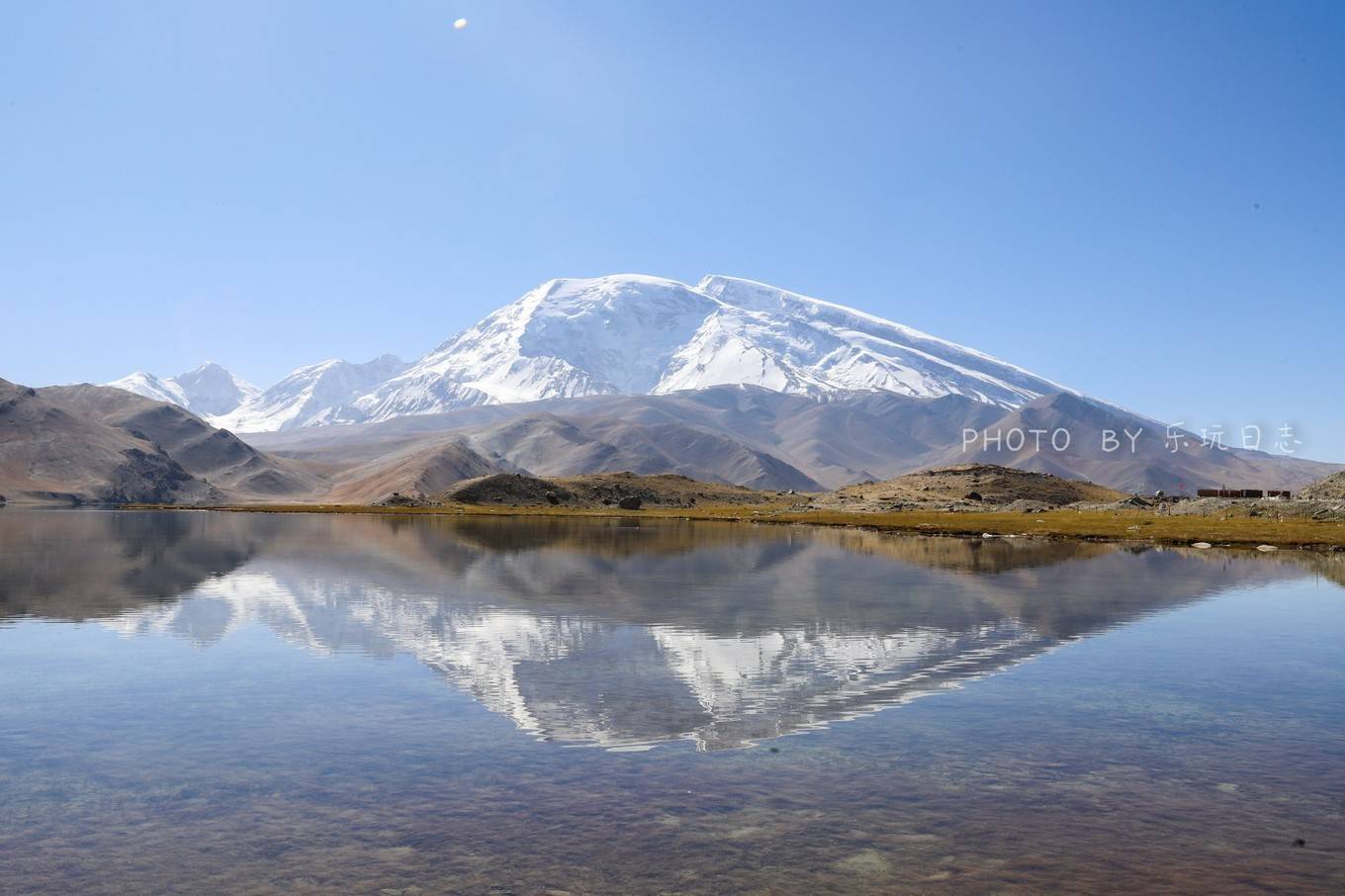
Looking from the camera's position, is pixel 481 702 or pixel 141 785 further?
pixel 481 702

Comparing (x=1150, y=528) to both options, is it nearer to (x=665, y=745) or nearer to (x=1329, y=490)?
(x=1329, y=490)

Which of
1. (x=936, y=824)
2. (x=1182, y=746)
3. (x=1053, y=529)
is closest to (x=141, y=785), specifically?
Answer: (x=936, y=824)

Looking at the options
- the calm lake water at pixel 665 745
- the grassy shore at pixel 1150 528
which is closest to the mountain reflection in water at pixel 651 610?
the calm lake water at pixel 665 745

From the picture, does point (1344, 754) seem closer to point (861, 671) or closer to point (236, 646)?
point (861, 671)

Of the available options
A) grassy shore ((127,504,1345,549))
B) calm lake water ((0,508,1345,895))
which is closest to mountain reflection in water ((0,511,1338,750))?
calm lake water ((0,508,1345,895))

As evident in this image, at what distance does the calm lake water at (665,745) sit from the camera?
13766 millimetres

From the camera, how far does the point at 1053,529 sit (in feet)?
400

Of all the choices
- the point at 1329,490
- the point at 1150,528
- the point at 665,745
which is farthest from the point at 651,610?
the point at 1329,490

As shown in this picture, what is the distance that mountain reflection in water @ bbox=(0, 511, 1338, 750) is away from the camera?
24.7 m

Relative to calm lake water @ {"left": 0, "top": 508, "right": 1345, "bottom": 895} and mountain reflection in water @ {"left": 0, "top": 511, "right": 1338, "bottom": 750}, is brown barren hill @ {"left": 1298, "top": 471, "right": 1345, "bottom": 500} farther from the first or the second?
calm lake water @ {"left": 0, "top": 508, "right": 1345, "bottom": 895}

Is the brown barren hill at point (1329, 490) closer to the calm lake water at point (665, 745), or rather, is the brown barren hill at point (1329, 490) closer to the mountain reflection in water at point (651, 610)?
the mountain reflection in water at point (651, 610)

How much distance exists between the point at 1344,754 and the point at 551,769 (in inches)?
642

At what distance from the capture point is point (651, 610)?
136 feet

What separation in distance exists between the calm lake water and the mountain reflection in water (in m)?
0.25
